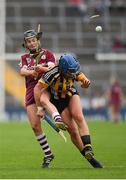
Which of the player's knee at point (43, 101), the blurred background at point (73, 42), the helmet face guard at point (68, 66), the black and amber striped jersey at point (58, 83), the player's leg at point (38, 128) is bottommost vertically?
the blurred background at point (73, 42)

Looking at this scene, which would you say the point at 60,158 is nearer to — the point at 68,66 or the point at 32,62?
the point at 32,62

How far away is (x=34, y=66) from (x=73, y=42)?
90.0ft

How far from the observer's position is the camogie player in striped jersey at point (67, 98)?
14125 millimetres

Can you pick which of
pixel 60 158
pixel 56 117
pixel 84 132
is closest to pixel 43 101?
pixel 56 117

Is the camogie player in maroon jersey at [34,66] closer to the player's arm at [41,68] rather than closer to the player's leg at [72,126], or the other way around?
the player's arm at [41,68]

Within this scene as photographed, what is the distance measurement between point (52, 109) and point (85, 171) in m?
1.22

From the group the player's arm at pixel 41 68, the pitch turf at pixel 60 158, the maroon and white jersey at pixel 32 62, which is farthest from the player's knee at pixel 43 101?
the pitch turf at pixel 60 158

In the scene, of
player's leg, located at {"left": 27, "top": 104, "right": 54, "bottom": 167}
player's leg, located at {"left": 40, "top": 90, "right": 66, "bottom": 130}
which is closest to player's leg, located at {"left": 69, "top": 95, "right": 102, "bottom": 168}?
player's leg, located at {"left": 40, "top": 90, "right": 66, "bottom": 130}

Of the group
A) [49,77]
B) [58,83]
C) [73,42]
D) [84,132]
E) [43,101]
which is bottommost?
[73,42]

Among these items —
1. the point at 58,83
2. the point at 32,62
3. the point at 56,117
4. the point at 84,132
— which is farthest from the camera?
the point at 32,62

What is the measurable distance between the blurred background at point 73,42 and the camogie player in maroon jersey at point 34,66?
23.7 metres

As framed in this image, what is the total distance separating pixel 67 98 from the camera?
47.3 ft

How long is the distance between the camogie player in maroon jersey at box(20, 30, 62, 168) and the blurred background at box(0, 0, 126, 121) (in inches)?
932

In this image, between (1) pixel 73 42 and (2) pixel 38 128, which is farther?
(1) pixel 73 42
